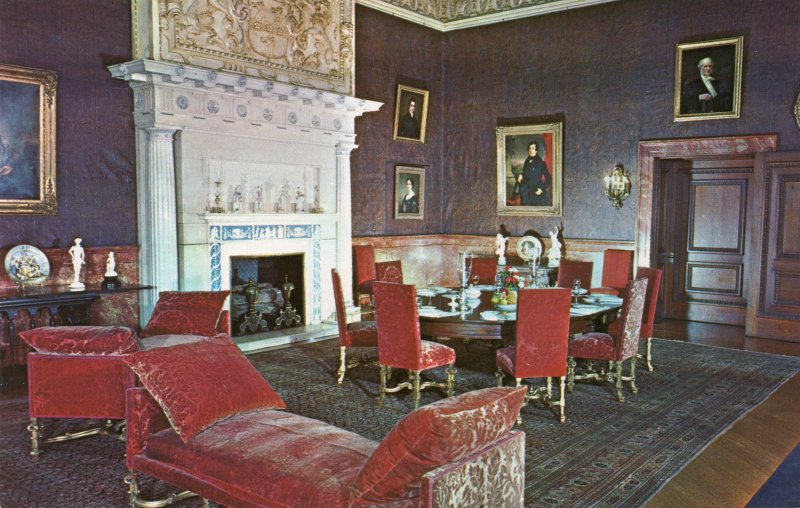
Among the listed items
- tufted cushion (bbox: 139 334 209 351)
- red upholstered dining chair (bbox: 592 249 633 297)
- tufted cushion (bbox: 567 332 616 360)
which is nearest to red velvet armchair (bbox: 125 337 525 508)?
tufted cushion (bbox: 139 334 209 351)

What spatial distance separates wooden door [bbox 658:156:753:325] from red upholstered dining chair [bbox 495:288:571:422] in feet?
17.3

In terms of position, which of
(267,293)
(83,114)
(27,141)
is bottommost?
(267,293)

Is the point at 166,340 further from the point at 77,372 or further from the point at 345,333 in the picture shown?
the point at 345,333

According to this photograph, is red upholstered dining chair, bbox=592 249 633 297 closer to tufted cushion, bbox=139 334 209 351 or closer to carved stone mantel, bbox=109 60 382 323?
carved stone mantel, bbox=109 60 382 323

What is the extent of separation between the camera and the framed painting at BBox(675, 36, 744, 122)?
8.53m

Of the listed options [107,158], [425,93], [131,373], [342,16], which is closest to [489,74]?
[425,93]

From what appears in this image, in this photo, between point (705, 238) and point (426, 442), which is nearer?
point (426, 442)

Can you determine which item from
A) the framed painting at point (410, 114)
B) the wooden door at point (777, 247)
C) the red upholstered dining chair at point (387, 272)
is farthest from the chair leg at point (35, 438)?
the wooden door at point (777, 247)

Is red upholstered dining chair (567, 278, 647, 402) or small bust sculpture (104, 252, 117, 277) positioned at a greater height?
small bust sculpture (104, 252, 117, 277)

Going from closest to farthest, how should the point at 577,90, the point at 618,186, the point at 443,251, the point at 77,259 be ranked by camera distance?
1. the point at 77,259
2. the point at 618,186
3. the point at 577,90
4. the point at 443,251

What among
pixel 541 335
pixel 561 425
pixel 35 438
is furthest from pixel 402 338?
pixel 35 438

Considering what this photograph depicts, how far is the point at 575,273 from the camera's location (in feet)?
26.0

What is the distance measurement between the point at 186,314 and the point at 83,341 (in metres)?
1.45

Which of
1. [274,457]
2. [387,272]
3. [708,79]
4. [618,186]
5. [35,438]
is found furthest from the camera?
[618,186]
